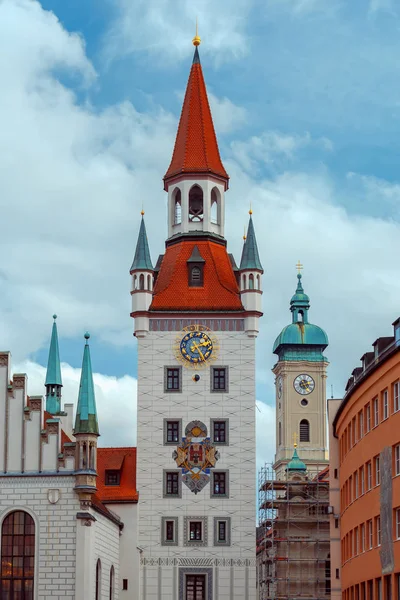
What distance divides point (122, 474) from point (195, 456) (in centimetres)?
436

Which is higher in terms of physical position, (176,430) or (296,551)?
(176,430)

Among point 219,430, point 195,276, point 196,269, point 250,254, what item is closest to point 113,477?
point 219,430

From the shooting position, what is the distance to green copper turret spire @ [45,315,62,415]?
93.4 metres

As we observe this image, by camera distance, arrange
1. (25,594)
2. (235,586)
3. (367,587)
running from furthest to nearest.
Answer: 1. (235,586)
2. (25,594)
3. (367,587)

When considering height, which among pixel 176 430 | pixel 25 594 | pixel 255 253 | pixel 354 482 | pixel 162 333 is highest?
pixel 255 253

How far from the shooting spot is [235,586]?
2781 inches

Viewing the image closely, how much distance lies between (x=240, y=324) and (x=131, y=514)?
12.0 m

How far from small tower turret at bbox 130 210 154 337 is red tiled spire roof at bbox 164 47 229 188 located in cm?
484

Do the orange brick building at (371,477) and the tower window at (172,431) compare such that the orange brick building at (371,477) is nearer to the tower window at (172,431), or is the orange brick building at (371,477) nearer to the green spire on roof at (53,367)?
the tower window at (172,431)

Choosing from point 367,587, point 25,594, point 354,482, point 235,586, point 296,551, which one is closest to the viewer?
point 367,587

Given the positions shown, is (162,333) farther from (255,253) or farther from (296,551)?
(296,551)

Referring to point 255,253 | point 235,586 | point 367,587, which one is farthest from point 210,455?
point 367,587

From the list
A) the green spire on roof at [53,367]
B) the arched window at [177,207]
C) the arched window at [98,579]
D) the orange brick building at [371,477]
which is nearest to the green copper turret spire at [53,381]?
the green spire on roof at [53,367]

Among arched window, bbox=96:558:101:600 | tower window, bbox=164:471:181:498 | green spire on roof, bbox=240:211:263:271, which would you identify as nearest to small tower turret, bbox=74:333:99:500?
arched window, bbox=96:558:101:600
